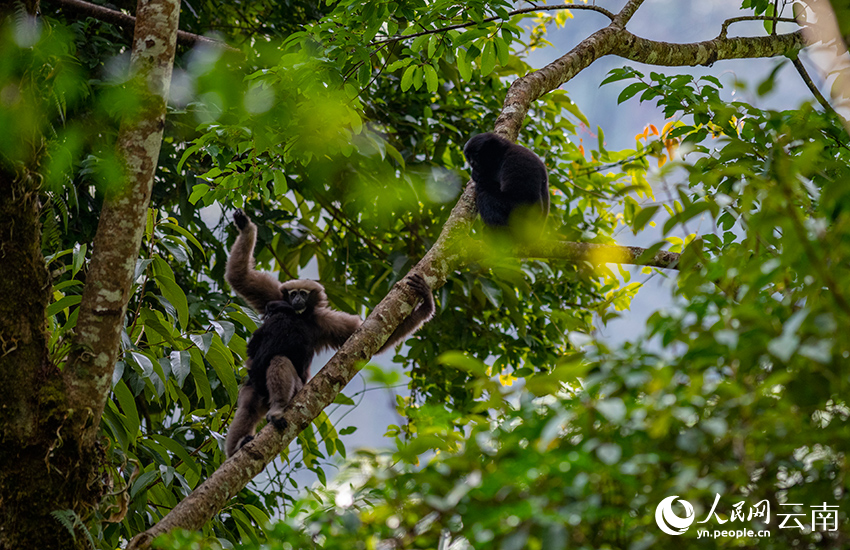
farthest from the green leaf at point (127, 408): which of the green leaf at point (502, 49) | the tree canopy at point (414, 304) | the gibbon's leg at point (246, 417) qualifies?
the green leaf at point (502, 49)

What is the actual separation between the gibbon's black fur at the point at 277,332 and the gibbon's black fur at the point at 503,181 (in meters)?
1.34

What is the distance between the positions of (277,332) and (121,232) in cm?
215

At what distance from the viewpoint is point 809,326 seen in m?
1.05

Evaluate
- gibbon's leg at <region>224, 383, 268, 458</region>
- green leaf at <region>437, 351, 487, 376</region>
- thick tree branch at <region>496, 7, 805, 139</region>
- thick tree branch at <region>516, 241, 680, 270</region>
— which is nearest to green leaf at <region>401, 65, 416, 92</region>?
thick tree branch at <region>496, 7, 805, 139</region>

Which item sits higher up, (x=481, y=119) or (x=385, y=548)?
→ (x=481, y=119)


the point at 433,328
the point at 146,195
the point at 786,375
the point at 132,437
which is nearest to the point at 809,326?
the point at 786,375

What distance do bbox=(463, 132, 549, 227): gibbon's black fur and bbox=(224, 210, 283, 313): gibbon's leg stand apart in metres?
1.65

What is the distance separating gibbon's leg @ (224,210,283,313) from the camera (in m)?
4.62

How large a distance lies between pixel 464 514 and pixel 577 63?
371 centimetres

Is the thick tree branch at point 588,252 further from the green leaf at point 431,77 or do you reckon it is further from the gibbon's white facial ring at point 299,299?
the gibbon's white facial ring at point 299,299

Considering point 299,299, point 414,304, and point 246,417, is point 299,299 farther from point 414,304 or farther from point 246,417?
point 414,304

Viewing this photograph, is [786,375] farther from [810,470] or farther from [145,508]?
[145,508]

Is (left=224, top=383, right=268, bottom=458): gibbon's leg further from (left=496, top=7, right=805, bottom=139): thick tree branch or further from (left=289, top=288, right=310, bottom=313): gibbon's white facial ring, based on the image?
(left=496, top=7, right=805, bottom=139): thick tree branch

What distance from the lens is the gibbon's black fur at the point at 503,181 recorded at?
5137 millimetres
